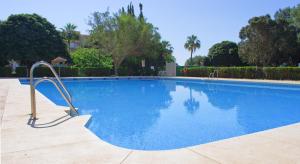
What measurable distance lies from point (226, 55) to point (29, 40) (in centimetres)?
2639

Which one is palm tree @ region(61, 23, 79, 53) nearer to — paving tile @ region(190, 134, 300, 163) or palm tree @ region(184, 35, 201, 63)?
palm tree @ region(184, 35, 201, 63)

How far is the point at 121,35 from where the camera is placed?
26.8 metres

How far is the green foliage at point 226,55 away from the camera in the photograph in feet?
124

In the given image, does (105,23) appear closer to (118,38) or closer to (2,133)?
(118,38)

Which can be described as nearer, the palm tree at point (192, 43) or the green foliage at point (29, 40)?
the green foliage at point (29, 40)

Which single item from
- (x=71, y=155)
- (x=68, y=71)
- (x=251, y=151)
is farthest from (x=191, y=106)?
(x=68, y=71)

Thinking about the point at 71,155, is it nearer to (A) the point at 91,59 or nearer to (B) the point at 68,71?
(B) the point at 68,71

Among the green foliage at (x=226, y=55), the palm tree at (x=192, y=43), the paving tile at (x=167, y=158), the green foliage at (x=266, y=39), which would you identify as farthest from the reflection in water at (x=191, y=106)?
the palm tree at (x=192, y=43)

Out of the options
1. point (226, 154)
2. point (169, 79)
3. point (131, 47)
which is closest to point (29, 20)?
point (131, 47)

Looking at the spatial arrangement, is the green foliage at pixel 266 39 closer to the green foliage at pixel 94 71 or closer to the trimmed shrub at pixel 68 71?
the green foliage at pixel 94 71

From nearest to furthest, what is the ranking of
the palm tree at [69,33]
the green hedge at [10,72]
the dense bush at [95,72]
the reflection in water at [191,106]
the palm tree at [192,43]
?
the reflection in water at [191,106], the green hedge at [10,72], the dense bush at [95,72], the palm tree at [69,33], the palm tree at [192,43]

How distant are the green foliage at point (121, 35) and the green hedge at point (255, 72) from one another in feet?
19.4

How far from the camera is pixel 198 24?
2428 centimetres

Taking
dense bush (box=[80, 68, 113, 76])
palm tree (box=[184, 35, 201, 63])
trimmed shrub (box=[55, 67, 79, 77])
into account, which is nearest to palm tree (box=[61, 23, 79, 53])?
palm tree (box=[184, 35, 201, 63])
